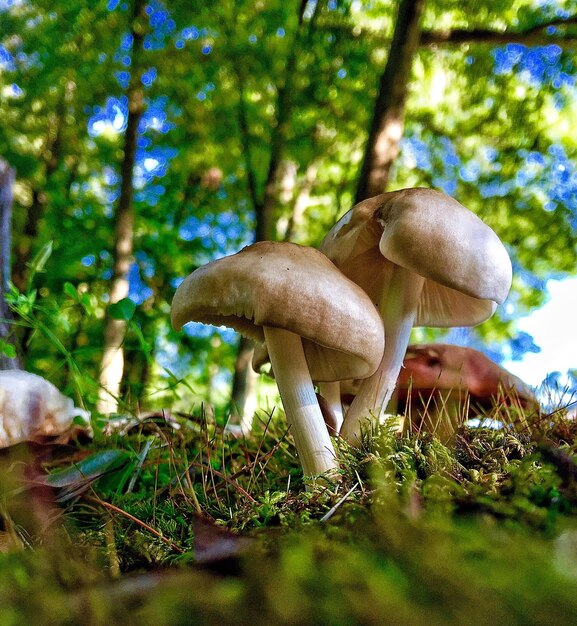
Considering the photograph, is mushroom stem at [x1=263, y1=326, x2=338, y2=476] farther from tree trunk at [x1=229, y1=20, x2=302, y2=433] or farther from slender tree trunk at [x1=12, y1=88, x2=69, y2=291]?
slender tree trunk at [x1=12, y1=88, x2=69, y2=291]

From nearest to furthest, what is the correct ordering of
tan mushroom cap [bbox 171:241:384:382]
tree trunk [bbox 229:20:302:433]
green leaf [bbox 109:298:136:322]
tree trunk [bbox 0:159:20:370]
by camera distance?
tan mushroom cap [bbox 171:241:384:382] < green leaf [bbox 109:298:136:322] < tree trunk [bbox 0:159:20:370] < tree trunk [bbox 229:20:302:433]

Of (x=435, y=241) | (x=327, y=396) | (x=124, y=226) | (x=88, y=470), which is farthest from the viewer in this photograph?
(x=124, y=226)

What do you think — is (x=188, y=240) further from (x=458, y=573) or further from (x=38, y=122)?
(x=458, y=573)

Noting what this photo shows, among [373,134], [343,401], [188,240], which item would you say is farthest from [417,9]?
[188,240]

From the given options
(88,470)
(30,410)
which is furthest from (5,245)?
(88,470)

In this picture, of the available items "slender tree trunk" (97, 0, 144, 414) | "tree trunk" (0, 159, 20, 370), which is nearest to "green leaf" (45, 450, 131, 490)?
Result: "tree trunk" (0, 159, 20, 370)

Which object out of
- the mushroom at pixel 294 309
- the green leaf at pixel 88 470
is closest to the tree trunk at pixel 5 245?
the green leaf at pixel 88 470

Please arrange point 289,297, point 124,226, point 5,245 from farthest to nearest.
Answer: point 124,226 → point 5,245 → point 289,297

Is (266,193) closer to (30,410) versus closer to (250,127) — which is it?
(250,127)
